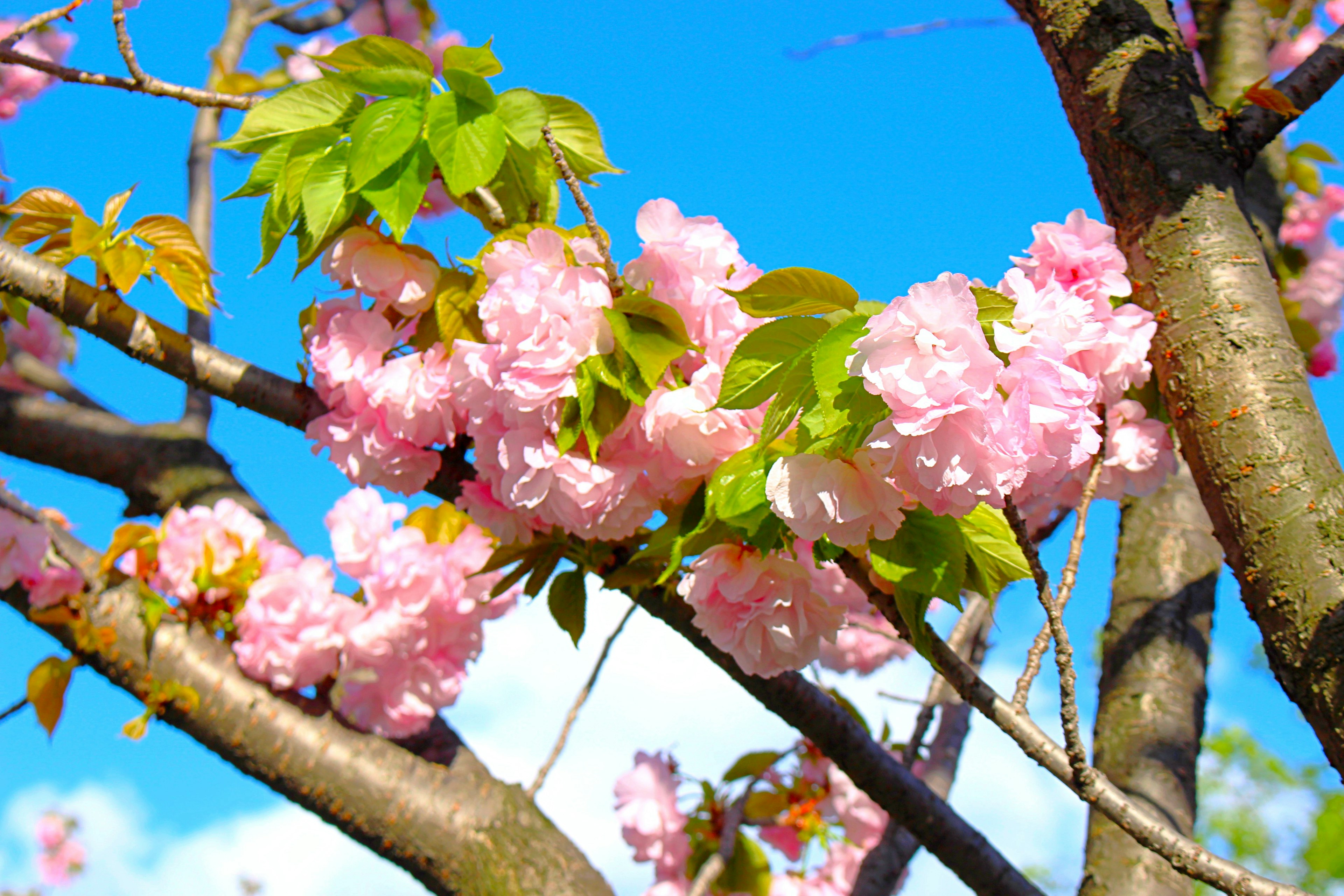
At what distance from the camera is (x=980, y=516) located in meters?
0.89

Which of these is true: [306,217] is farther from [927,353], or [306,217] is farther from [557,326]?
[927,353]

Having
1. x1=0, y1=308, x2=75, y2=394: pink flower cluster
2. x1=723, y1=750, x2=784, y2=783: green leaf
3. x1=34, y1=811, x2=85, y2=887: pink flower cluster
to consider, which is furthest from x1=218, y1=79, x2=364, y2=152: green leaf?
x1=34, y1=811, x2=85, y2=887: pink flower cluster

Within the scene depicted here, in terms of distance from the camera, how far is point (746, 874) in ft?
6.10

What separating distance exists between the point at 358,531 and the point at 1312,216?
3.93 meters

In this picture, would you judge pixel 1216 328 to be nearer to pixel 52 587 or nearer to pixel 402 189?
pixel 402 189

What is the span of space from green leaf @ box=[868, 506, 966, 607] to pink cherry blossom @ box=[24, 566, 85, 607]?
1477mm

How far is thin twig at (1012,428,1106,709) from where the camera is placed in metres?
0.84

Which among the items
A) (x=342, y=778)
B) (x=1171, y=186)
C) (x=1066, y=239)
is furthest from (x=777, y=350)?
(x=342, y=778)

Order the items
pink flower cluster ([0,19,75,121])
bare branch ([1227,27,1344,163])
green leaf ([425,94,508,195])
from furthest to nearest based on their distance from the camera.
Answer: pink flower cluster ([0,19,75,121]) < bare branch ([1227,27,1344,163]) < green leaf ([425,94,508,195])

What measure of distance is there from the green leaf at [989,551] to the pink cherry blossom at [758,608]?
0.46 ft

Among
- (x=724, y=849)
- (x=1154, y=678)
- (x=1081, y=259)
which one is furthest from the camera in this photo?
(x=1154, y=678)

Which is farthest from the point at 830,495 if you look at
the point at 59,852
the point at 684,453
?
the point at 59,852

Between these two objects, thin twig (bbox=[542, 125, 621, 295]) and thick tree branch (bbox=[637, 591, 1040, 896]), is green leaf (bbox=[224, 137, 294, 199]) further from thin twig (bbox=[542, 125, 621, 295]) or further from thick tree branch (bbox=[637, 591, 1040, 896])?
thick tree branch (bbox=[637, 591, 1040, 896])

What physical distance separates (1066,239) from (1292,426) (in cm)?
34
